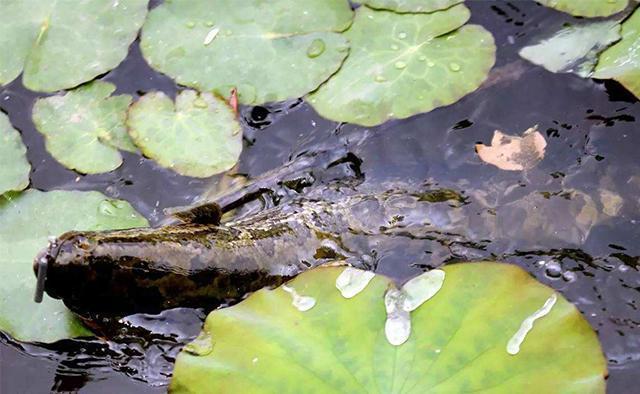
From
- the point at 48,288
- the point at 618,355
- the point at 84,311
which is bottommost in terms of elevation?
the point at 618,355

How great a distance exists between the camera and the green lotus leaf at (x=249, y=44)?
2596mm

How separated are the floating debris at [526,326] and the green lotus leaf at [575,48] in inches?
36.8

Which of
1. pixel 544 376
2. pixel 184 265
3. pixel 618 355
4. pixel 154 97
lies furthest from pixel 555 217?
pixel 154 97

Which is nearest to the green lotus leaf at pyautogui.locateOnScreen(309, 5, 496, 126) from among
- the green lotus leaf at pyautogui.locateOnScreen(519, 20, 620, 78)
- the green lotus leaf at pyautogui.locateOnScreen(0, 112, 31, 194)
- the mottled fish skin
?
the green lotus leaf at pyautogui.locateOnScreen(519, 20, 620, 78)

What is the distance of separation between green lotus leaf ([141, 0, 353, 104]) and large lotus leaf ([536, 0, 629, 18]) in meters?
0.72

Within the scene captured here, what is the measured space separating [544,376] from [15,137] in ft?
5.98

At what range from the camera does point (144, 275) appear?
6.86ft

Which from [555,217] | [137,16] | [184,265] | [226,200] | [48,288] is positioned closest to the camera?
[48,288]

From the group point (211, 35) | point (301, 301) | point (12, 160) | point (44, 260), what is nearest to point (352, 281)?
point (301, 301)

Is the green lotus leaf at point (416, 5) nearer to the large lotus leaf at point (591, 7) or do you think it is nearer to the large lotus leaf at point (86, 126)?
the large lotus leaf at point (591, 7)

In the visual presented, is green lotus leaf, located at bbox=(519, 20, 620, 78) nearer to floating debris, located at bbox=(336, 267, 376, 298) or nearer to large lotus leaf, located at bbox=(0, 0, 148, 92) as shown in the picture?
floating debris, located at bbox=(336, 267, 376, 298)

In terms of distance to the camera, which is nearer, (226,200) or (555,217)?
(555,217)

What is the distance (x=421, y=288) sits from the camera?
2.00m

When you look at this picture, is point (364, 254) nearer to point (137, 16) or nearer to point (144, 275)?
point (144, 275)
